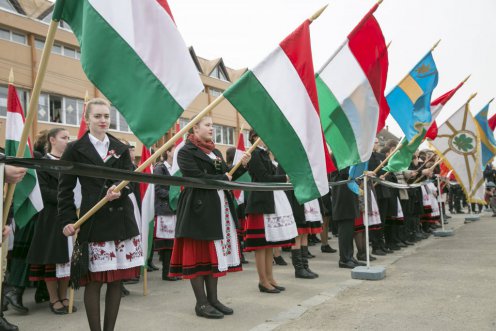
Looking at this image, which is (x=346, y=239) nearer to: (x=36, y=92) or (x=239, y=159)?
(x=239, y=159)

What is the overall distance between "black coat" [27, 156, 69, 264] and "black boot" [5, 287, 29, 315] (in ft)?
1.66

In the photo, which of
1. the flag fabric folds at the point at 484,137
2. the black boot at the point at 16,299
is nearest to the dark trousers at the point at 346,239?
the black boot at the point at 16,299

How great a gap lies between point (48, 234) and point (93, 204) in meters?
1.83

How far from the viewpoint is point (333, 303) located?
4.59 meters

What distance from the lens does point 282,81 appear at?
12.0ft

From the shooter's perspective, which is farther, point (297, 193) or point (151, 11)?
point (297, 193)

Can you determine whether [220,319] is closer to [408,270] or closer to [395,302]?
[395,302]

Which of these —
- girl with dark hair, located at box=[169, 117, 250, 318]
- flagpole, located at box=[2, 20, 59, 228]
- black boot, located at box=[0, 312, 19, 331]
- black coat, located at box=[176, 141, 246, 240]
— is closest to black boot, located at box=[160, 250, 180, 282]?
girl with dark hair, located at box=[169, 117, 250, 318]

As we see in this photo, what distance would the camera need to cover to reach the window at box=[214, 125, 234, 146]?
3681 centimetres

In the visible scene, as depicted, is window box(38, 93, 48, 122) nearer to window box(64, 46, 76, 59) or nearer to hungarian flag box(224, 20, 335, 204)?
window box(64, 46, 76, 59)

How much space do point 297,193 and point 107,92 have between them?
1.75 metres

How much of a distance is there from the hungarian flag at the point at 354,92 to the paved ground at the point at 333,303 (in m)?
1.63

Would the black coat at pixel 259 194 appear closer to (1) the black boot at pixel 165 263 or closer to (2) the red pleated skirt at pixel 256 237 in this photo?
(2) the red pleated skirt at pixel 256 237

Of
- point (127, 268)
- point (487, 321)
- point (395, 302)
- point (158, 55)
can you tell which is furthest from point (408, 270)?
point (158, 55)
